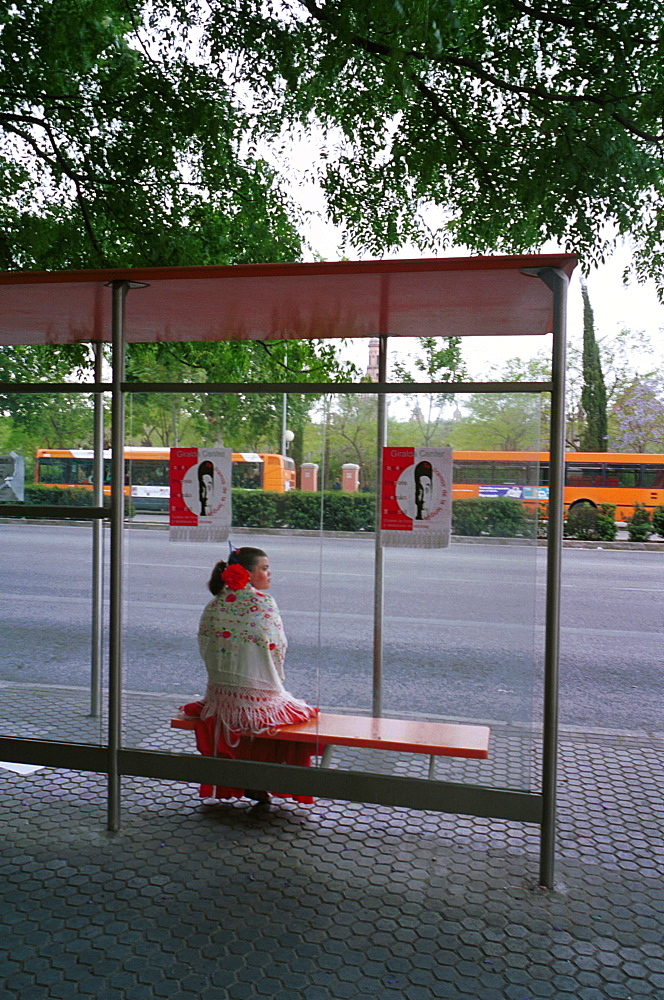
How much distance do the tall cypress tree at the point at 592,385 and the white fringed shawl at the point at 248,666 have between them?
2835 centimetres

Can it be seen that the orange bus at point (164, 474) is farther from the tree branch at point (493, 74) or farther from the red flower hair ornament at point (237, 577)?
the tree branch at point (493, 74)

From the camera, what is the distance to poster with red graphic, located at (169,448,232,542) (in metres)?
4.88

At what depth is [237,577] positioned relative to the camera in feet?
16.0

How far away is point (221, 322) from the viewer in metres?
5.45

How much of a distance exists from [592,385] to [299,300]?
29.0 metres

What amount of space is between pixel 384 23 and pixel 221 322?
10.9 ft

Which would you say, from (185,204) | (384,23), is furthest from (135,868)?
(185,204)

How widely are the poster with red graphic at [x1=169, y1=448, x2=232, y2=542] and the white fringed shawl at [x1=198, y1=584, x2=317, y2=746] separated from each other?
0.36 metres

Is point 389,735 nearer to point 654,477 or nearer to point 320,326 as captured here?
point 320,326

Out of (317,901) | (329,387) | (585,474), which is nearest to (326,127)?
(329,387)

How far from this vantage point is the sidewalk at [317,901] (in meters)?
3.36

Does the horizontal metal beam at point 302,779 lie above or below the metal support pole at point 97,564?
below

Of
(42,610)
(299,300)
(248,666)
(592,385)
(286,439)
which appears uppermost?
(592,385)

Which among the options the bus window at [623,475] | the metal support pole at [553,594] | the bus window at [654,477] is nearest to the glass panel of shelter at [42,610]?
the metal support pole at [553,594]
